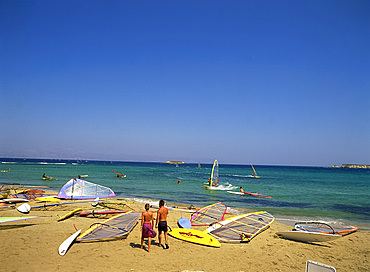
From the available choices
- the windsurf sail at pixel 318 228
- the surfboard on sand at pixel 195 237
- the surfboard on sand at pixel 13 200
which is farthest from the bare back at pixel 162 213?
the surfboard on sand at pixel 13 200

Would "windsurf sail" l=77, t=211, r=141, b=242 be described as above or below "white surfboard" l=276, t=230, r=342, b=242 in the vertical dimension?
below

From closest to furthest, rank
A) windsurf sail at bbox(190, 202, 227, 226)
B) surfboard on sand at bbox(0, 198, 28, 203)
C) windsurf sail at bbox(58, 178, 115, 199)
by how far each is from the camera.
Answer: windsurf sail at bbox(190, 202, 227, 226) → surfboard on sand at bbox(0, 198, 28, 203) → windsurf sail at bbox(58, 178, 115, 199)

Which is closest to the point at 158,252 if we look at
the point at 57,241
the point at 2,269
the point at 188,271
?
the point at 188,271

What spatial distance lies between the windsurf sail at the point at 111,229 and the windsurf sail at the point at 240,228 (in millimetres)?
3045

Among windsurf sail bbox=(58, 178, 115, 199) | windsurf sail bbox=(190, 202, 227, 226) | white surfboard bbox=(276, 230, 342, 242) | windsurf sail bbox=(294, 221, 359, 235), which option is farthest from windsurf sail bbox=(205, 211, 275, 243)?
windsurf sail bbox=(58, 178, 115, 199)

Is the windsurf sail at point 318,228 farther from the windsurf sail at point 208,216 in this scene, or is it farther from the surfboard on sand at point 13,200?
the surfboard on sand at point 13,200

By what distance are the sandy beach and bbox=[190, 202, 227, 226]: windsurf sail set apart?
222 cm

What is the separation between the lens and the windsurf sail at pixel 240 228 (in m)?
8.90

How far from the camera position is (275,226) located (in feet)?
38.4

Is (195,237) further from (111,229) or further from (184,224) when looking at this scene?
(111,229)

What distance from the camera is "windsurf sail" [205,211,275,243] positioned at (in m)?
8.90

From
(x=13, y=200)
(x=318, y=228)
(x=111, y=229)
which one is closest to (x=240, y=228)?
(x=318, y=228)

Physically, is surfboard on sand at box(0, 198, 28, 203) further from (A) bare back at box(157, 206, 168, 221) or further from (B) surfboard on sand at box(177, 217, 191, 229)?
(A) bare back at box(157, 206, 168, 221)

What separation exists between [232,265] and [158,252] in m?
2.08
